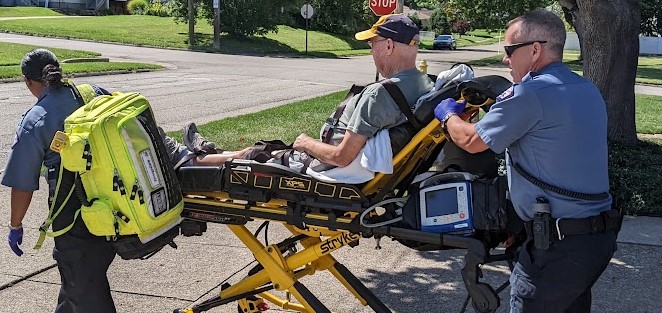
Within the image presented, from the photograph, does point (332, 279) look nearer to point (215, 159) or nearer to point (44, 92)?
point (215, 159)

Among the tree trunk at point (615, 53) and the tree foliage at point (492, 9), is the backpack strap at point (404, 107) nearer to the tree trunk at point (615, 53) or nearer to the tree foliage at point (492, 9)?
the tree trunk at point (615, 53)

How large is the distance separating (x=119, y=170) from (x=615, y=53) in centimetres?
816

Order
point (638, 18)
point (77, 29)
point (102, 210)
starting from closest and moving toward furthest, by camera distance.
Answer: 1. point (102, 210)
2. point (638, 18)
3. point (77, 29)

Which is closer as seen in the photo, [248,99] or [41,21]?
[248,99]

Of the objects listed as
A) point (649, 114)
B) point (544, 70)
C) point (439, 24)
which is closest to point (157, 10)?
point (439, 24)

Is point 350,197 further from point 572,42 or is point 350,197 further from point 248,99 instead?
point 572,42

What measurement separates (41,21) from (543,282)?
155ft

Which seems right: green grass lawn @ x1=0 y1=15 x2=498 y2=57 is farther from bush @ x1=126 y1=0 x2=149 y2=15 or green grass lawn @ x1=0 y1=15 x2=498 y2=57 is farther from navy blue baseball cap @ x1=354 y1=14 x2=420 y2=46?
navy blue baseball cap @ x1=354 y1=14 x2=420 y2=46

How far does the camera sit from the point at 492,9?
40188 mm

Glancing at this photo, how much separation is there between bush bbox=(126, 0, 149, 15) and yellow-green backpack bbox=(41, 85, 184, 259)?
5823 centimetres

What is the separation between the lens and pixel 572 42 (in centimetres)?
6444

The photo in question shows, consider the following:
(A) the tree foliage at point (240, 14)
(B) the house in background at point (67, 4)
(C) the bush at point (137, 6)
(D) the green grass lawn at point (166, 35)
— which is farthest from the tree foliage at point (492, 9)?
(B) the house in background at point (67, 4)

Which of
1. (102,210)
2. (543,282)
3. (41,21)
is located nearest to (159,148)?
(102,210)

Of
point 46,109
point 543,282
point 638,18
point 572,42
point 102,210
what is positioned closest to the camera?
point 543,282
